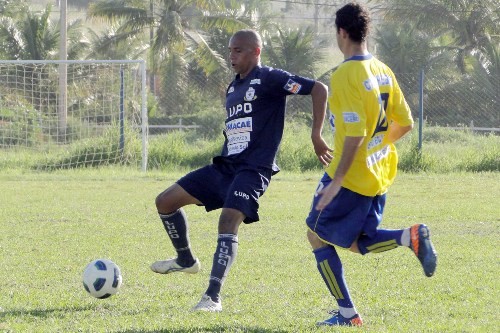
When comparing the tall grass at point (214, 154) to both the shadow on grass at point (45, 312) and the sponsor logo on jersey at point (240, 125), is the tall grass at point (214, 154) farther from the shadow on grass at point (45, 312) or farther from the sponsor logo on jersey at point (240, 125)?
the shadow on grass at point (45, 312)

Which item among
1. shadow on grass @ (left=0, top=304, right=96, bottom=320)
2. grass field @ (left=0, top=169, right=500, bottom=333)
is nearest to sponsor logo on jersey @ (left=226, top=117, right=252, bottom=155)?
grass field @ (left=0, top=169, right=500, bottom=333)

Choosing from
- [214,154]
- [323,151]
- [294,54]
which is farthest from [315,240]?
[294,54]

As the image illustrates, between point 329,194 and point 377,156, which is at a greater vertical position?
point 377,156

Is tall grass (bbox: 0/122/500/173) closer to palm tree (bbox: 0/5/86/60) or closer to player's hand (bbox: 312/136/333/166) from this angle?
player's hand (bbox: 312/136/333/166)

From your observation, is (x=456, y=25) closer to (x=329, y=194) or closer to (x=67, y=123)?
(x=67, y=123)

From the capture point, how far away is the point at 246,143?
6.26 m

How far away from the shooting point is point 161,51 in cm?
3328

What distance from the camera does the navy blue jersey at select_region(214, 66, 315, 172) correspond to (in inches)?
245

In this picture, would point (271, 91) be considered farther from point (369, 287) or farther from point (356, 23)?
point (369, 287)

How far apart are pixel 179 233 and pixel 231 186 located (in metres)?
0.66

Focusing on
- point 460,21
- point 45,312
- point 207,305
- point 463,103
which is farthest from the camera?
point 460,21

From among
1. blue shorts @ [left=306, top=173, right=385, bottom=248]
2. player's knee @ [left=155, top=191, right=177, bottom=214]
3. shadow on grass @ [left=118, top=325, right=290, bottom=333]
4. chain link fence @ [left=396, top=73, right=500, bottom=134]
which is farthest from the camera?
chain link fence @ [left=396, top=73, right=500, bottom=134]

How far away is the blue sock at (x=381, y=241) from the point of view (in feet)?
17.3

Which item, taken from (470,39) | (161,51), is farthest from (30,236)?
(470,39)
